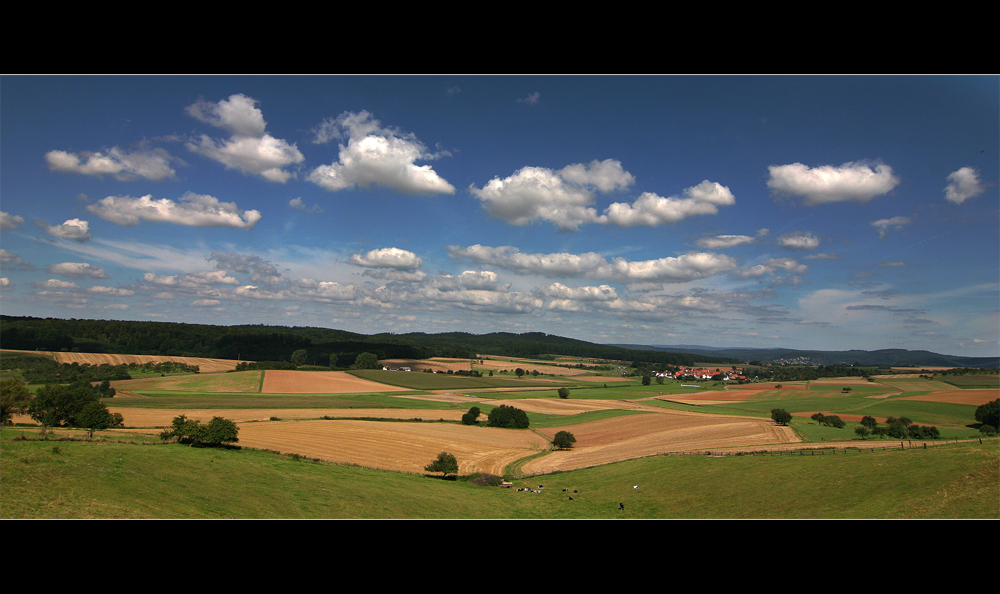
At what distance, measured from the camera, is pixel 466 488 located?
26484 mm

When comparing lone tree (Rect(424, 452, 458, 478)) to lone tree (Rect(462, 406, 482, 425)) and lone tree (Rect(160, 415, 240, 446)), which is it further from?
lone tree (Rect(462, 406, 482, 425))

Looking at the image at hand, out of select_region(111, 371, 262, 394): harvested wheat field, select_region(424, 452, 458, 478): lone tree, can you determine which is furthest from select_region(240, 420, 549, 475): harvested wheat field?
select_region(111, 371, 262, 394): harvested wheat field

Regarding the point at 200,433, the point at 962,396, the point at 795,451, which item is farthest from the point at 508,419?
the point at 962,396

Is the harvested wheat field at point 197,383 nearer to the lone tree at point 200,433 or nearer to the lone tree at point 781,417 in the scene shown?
the lone tree at point 200,433

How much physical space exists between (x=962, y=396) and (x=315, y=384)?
303ft

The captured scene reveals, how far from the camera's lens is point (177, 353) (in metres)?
75.4

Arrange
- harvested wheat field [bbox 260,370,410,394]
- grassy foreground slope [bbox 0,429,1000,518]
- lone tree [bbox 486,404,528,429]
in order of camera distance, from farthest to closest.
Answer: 1. harvested wheat field [bbox 260,370,410,394]
2. lone tree [bbox 486,404,528,429]
3. grassy foreground slope [bbox 0,429,1000,518]

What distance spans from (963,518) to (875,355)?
6032 inches

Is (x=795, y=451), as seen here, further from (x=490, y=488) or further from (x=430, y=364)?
(x=430, y=364)

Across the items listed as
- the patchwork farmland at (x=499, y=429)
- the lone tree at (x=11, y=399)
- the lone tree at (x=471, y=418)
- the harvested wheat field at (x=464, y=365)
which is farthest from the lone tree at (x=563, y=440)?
the harvested wheat field at (x=464, y=365)

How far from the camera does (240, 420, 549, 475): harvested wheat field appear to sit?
109 ft

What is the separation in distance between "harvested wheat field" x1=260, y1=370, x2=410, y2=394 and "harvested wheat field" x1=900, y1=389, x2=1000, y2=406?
254 ft
